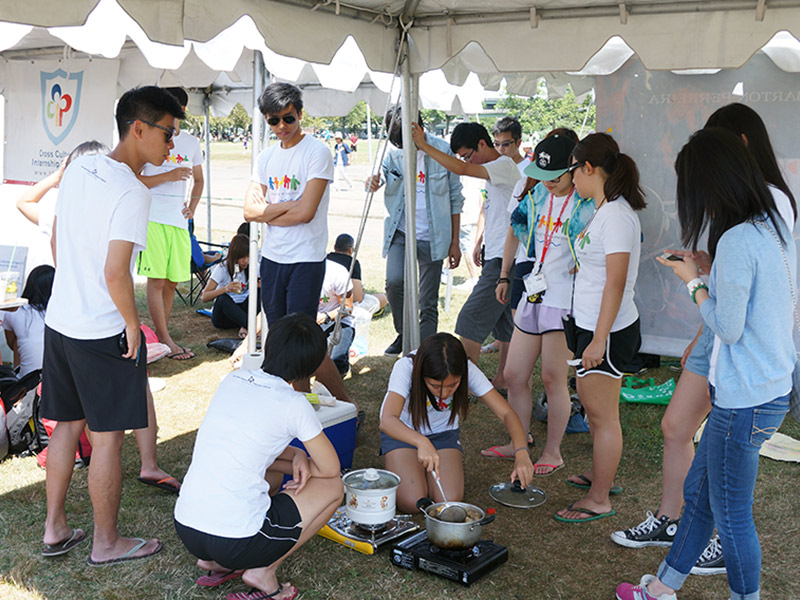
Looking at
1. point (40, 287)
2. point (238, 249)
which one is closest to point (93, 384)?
point (40, 287)

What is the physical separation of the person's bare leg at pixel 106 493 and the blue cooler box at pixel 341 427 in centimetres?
95

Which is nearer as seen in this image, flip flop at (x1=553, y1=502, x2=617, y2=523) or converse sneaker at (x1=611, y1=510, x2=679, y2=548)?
converse sneaker at (x1=611, y1=510, x2=679, y2=548)

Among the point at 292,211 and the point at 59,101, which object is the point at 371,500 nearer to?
the point at 292,211

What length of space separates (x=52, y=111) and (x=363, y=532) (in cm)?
450

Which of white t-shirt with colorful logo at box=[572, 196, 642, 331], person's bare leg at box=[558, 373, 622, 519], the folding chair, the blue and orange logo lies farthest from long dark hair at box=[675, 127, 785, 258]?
the folding chair

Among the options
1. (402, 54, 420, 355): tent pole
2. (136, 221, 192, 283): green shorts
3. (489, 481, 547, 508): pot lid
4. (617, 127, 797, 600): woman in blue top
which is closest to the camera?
(617, 127, 797, 600): woman in blue top

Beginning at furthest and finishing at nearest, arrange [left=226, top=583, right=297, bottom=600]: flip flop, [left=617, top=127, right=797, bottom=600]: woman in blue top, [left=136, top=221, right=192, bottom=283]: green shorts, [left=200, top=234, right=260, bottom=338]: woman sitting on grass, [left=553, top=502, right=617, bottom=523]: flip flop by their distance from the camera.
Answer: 1. [left=200, top=234, right=260, bottom=338]: woman sitting on grass
2. [left=136, top=221, right=192, bottom=283]: green shorts
3. [left=553, top=502, right=617, bottom=523]: flip flop
4. [left=226, top=583, right=297, bottom=600]: flip flop
5. [left=617, top=127, right=797, bottom=600]: woman in blue top

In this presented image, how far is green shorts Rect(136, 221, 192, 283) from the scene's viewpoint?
551 centimetres

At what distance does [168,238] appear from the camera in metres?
5.59

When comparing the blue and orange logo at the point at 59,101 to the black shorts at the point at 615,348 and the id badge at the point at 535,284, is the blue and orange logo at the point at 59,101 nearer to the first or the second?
the id badge at the point at 535,284

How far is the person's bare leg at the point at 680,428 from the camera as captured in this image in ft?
8.80

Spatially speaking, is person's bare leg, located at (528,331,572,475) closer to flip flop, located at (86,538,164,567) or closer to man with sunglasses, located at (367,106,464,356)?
man with sunglasses, located at (367,106,464,356)

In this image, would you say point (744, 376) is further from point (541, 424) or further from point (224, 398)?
point (541, 424)

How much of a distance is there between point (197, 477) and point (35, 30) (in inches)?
154
